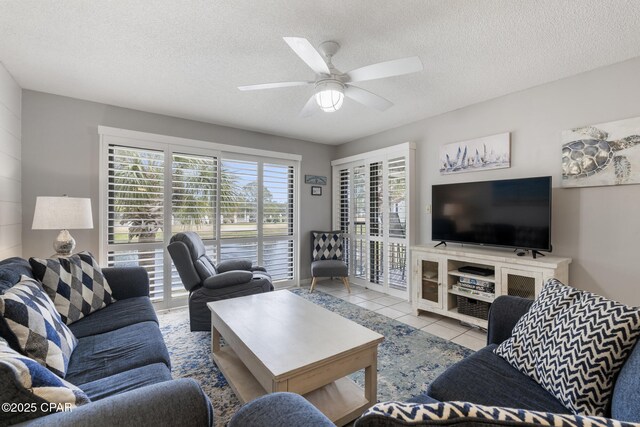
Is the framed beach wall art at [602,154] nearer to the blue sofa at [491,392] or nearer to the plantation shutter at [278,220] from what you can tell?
the blue sofa at [491,392]

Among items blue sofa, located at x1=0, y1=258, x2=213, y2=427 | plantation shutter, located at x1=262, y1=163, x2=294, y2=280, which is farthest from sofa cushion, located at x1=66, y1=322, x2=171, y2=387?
plantation shutter, located at x1=262, y1=163, x2=294, y2=280

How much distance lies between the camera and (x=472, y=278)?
279 cm

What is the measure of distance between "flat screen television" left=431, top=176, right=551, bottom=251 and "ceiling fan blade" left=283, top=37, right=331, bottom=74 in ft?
6.76

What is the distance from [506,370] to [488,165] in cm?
242

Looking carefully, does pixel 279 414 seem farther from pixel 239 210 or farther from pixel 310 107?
pixel 239 210

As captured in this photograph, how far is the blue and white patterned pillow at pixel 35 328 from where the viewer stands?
1.07 meters

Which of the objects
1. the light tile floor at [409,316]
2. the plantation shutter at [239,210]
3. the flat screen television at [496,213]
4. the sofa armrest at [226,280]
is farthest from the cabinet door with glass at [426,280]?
the plantation shutter at [239,210]

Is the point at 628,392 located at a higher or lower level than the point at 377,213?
lower

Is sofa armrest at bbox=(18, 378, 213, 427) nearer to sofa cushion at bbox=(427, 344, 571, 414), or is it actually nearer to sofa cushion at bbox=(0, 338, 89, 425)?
sofa cushion at bbox=(0, 338, 89, 425)

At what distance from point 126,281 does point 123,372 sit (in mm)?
1270

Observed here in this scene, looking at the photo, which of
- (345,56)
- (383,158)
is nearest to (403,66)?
(345,56)

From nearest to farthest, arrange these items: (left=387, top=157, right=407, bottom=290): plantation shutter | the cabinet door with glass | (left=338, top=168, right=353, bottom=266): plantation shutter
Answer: the cabinet door with glass, (left=387, top=157, right=407, bottom=290): plantation shutter, (left=338, top=168, right=353, bottom=266): plantation shutter

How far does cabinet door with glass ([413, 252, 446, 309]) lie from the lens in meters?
3.11

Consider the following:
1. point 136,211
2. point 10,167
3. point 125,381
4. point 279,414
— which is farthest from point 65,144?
point 279,414
